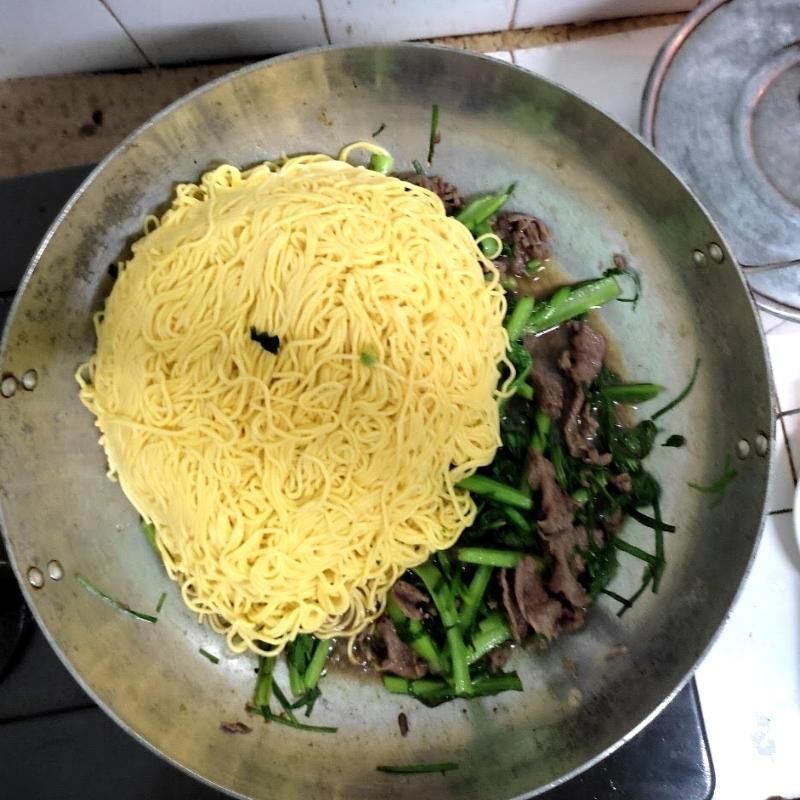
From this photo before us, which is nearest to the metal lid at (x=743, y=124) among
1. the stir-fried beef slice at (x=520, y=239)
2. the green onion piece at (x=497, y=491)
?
the stir-fried beef slice at (x=520, y=239)

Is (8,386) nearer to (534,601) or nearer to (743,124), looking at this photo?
(534,601)

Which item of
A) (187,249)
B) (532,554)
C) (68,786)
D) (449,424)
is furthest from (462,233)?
(68,786)

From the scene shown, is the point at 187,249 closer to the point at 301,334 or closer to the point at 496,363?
the point at 301,334

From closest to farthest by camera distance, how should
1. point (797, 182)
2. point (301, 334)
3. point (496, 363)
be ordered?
point (301, 334) < point (496, 363) < point (797, 182)

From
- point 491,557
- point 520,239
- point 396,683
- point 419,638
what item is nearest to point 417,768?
point 396,683

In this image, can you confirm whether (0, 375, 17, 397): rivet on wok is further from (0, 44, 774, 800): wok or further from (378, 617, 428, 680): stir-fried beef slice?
(378, 617, 428, 680): stir-fried beef slice
